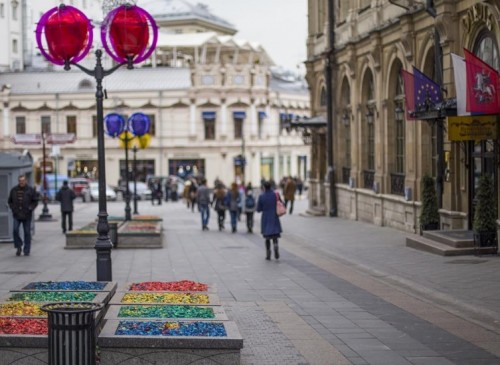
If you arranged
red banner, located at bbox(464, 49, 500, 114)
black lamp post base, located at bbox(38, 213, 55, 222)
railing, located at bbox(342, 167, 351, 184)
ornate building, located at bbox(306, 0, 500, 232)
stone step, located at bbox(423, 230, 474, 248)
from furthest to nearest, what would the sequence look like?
black lamp post base, located at bbox(38, 213, 55, 222)
railing, located at bbox(342, 167, 351, 184)
ornate building, located at bbox(306, 0, 500, 232)
stone step, located at bbox(423, 230, 474, 248)
red banner, located at bbox(464, 49, 500, 114)

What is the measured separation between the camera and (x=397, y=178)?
31.2 m

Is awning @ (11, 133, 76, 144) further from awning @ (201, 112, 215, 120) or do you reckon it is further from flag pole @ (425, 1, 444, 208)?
flag pole @ (425, 1, 444, 208)

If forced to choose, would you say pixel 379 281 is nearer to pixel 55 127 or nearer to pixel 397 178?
pixel 397 178

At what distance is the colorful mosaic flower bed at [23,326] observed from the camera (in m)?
9.80

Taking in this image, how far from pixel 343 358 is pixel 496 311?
158 inches

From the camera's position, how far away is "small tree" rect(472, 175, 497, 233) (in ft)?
68.3

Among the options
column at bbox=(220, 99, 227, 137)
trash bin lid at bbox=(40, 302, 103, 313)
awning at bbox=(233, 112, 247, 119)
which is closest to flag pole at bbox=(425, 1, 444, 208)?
trash bin lid at bbox=(40, 302, 103, 313)

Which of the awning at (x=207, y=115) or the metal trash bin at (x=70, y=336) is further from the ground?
the awning at (x=207, y=115)

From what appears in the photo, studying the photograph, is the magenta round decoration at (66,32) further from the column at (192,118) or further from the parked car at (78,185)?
the column at (192,118)

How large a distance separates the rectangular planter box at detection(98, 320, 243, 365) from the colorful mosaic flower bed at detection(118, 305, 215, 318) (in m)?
1.13

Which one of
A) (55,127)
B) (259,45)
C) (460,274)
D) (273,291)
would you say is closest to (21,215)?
(273,291)

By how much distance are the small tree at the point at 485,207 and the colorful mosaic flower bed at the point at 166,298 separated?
10.1m

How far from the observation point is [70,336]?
8.67 meters

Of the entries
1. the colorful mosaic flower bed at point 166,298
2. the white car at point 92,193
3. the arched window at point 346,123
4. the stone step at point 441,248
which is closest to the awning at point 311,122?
the arched window at point 346,123
